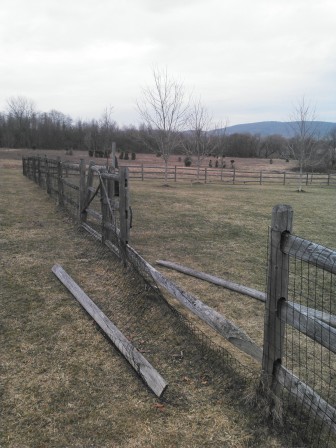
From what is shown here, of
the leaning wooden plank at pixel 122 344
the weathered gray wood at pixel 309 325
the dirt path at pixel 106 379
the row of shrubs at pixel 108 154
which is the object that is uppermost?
the row of shrubs at pixel 108 154

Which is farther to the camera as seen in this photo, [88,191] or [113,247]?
[88,191]

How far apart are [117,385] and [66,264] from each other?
3206 mm

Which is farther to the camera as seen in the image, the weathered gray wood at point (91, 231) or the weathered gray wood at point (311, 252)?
the weathered gray wood at point (91, 231)

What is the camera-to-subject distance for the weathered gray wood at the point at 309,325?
207cm

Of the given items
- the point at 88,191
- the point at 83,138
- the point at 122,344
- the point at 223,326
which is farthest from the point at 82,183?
the point at 83,138

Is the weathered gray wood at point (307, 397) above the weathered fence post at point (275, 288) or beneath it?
beneath

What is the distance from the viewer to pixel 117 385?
2.97m

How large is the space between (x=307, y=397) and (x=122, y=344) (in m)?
1.65

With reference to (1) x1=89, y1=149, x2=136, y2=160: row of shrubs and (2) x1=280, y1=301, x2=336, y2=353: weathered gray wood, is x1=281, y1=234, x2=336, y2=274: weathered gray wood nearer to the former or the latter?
(2) x1=280, y1=301, x2=336, y2=353: weathered gray wood

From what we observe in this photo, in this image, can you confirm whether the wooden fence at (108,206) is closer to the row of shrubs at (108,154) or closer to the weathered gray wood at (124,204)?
the weathered gray wood at (124,204)

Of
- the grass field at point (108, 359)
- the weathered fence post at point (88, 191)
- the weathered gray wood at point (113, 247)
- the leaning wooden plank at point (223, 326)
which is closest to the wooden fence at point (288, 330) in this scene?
the leaning wooden plank at point (223, 326)

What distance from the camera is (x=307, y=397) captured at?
2.31m

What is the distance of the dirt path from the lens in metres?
2.46

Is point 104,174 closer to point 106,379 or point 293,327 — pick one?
point 106,379
